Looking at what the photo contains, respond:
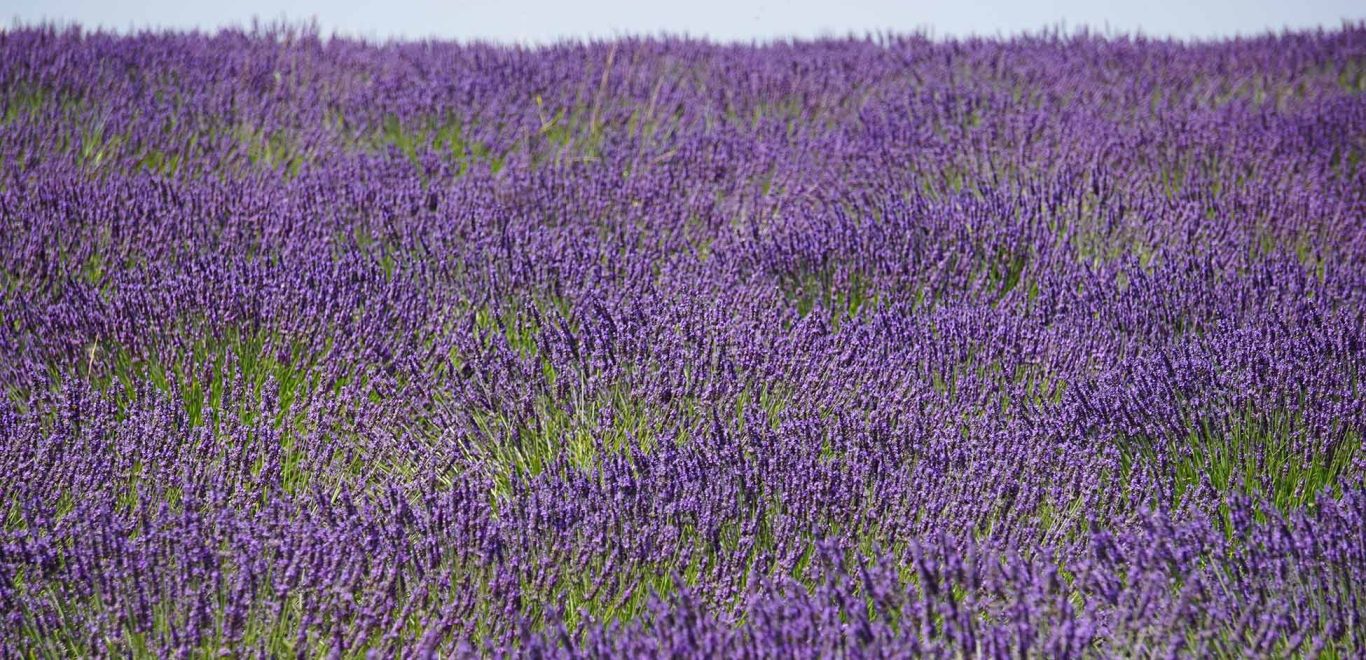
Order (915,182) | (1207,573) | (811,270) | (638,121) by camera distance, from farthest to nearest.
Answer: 1. (638,121)
2. (915,182)
3. (811,270)
4. (1207,573)

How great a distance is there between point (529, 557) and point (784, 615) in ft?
1.65

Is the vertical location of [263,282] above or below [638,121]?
below

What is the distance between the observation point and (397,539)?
1.58 meters

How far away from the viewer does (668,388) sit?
2.11 m

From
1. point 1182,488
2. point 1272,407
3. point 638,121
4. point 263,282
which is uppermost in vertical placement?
point 638,121

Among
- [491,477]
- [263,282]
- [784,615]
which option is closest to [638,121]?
[263,282]

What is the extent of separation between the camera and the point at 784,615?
4.27 feet

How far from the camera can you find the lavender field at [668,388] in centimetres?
145

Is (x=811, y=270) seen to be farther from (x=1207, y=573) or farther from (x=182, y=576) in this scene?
(x=182, y=576)

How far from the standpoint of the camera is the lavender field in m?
1.45

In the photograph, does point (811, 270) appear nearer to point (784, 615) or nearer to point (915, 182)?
point (915, 182)

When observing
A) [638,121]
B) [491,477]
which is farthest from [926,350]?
[638,121]

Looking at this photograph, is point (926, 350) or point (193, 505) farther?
point (926, 350)

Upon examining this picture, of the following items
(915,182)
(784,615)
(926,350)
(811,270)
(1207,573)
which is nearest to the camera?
(784,615)
